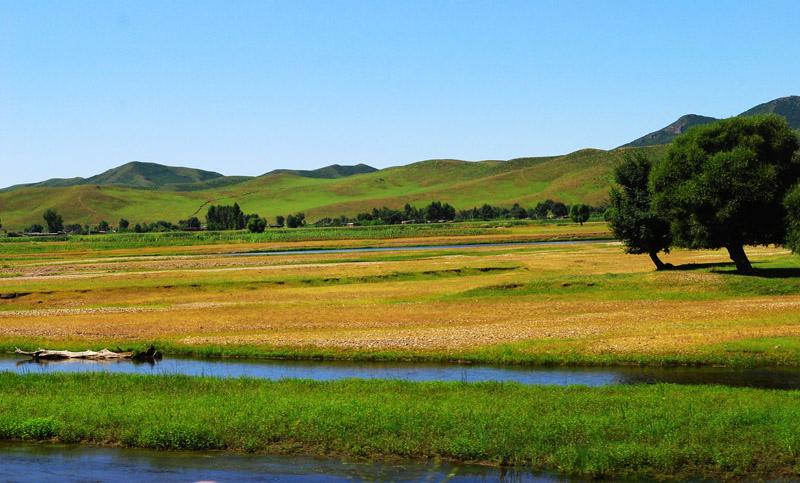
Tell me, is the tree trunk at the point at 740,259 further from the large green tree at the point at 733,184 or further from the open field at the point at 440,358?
the open field at the point at 440,358

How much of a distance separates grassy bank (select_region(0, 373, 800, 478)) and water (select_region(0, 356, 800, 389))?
3058mm

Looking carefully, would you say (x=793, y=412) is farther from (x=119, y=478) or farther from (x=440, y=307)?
(x=440, y=307)

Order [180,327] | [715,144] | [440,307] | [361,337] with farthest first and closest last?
[715,144]
[440,307]
[180,327]
[361,337]

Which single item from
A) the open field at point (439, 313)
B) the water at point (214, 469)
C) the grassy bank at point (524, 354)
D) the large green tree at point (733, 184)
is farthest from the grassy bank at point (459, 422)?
the large green tree at point (733, 184)

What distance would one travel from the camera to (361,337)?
115 feet

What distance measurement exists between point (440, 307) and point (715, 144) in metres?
25.4

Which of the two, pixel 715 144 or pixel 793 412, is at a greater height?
pixel 715 144

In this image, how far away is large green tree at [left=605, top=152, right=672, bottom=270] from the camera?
58.7 m

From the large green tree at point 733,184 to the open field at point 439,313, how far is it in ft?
10.3

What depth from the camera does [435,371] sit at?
94.5 ft

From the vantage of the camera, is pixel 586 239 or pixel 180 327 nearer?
pixel 180 327

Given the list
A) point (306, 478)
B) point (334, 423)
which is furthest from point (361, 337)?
point (306, 478)

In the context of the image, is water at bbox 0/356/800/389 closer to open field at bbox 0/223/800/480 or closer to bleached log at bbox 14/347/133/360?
bleached log at bbox 14/347/133/360

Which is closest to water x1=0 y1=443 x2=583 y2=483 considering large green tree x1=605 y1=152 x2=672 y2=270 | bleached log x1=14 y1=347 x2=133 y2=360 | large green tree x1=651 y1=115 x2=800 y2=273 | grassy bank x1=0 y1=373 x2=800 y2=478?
grassy bank x1=0 y1=373 x2=800 y2=478
